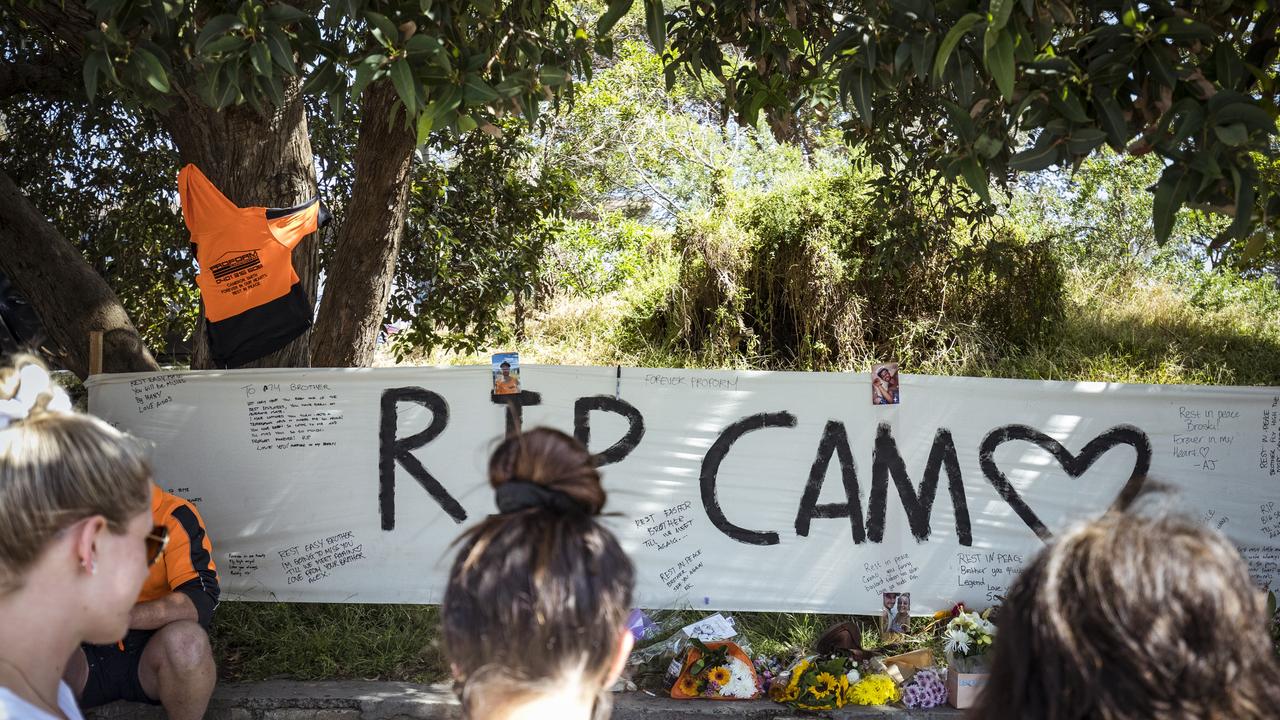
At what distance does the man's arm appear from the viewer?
3.86 meters

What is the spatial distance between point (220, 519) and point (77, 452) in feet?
11.4

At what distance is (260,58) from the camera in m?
3.10

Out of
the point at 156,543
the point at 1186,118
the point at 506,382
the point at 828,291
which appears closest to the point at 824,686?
the point at 506,382

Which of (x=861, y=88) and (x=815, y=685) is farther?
(x=815, y=685)

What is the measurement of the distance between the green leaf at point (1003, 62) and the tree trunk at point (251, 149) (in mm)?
3479

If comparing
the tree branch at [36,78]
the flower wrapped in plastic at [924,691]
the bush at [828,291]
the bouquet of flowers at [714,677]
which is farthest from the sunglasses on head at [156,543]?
the bush at [828,291]

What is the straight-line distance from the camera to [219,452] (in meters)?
5.17

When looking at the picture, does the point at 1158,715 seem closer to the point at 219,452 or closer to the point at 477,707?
the point at 477,707

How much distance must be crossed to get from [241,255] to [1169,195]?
395 cm

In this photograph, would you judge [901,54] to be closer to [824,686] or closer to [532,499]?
[532,499]

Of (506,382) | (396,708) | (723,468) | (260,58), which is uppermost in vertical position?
(260,58)

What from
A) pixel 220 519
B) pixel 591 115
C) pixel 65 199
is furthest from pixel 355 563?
pixel 591 115

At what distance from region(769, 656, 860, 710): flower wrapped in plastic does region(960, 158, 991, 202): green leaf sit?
230 cm

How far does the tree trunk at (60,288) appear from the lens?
17.9 feet
